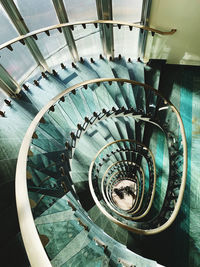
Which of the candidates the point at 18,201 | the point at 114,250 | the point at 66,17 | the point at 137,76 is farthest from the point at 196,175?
the point at 66,17

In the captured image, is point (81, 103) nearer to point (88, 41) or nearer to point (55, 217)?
point (55, 217)

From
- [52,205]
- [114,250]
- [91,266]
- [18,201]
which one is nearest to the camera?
[18,201]

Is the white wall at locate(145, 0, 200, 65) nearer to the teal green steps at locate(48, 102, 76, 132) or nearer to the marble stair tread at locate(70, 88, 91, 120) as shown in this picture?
the marble stair tread at locate(70, 88, 91, 120)

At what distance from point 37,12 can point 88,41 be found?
5.63ft

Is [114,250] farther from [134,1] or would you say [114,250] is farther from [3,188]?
[134,1]

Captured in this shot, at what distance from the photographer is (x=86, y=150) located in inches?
232

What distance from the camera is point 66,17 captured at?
4.60 meters

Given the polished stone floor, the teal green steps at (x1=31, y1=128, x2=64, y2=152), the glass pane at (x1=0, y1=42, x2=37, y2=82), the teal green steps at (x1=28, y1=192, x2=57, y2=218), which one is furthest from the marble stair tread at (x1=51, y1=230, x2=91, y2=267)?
the polished stone floor

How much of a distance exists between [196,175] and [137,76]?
3.43 m

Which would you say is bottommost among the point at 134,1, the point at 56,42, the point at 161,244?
the point at 161,244

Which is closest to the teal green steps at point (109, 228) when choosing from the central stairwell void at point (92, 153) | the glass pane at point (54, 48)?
the central stairwell void at point (92, 153)

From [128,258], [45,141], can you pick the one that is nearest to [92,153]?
[45,141]

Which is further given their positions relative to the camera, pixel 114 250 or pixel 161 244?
pixel 161 244

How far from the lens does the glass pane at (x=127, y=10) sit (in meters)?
4.67
